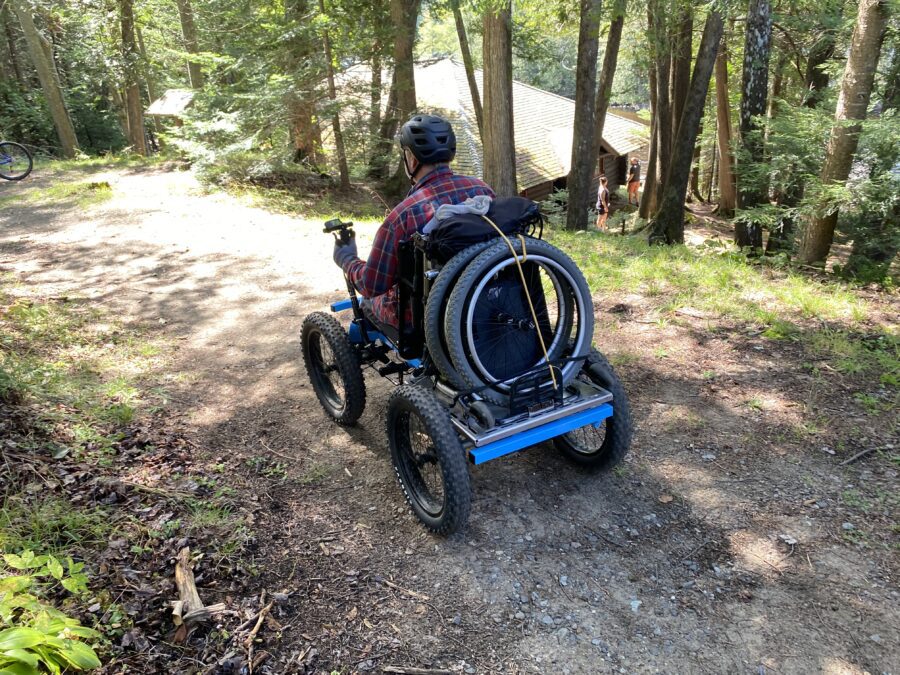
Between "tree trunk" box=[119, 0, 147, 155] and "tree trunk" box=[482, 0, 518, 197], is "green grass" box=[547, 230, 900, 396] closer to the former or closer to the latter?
"tree trunk" box=[482, 0, 518, 197]

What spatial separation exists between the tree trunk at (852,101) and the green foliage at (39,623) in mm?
7609

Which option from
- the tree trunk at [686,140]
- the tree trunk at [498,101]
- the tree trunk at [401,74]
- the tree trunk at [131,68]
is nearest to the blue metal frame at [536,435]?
the tree trunk at [498,101]

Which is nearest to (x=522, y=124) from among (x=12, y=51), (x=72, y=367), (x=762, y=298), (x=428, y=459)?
(x=762, y=298)

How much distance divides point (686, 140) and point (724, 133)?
908cm

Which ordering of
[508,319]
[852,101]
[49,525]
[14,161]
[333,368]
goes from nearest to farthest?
[49,525]
[508,319]
[333,368]
[852,101]
[14,161]

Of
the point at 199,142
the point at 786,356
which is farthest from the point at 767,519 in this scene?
the point at 199,142

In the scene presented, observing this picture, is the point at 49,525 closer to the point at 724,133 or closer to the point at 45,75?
the point at 45,75

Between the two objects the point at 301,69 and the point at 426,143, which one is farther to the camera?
the point at 301,69

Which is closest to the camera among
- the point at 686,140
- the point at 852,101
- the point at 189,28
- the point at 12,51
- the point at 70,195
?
the point at 852,101

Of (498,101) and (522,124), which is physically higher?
(498,101)

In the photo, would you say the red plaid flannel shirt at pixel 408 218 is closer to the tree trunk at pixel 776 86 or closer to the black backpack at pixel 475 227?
the black backpack at pixel 475 227

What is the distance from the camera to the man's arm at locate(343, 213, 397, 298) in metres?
3.03

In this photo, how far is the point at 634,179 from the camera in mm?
20031

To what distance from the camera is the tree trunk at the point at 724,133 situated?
1566cm
